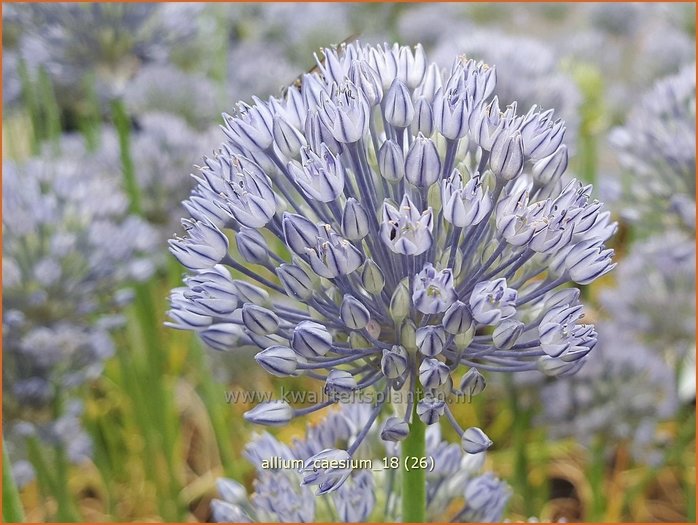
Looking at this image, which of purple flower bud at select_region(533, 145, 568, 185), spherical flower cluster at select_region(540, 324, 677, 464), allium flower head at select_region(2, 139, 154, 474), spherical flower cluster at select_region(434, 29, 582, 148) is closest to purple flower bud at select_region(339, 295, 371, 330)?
purple flower bud at select_region(533, 145, 568, 185)

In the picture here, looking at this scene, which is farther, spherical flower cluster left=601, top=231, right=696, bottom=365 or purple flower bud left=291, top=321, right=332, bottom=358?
spherical flower cluster left=601, top=231, right=696, bottom=365

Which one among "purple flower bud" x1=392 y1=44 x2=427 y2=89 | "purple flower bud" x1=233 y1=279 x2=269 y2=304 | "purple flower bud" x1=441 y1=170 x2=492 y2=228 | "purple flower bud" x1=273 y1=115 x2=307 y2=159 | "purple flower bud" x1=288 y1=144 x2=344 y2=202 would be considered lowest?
"purple flower bud" x1=233 y1=279 x2=269 y2=304

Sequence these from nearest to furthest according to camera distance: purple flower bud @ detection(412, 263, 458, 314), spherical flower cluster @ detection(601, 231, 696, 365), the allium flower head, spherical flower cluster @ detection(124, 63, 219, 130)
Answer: purple flower bud @ detection(412, 263, 458, 314) < the allium flower head < spherical flower cluster @ detection(601, 231, 696, 365) < spherical flower cluster @ detection(124, 63, 219, 130)

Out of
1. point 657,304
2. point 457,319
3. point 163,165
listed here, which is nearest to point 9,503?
point 457,319

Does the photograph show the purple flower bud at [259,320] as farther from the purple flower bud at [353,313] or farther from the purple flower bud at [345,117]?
the purple flower bud at [345,117]

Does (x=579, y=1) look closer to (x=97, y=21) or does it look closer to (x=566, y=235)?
(x=97, y=21)

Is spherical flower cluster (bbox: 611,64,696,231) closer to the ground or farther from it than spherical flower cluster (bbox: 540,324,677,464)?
farther from it

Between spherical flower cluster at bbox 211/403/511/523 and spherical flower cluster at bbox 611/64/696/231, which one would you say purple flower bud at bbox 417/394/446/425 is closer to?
spherical flower cluster at bbox 211/403/511/523
